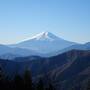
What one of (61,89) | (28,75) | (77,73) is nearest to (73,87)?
(61,89)

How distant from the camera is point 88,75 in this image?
18275 cm

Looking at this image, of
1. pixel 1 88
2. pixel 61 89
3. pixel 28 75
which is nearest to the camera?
pixel 1 88

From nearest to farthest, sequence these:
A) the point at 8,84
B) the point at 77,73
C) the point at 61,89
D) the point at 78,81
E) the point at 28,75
Result: 1. the point at 8,84
2. the point at 28,75
3. the point at 61,89
4. the point at 78,81
5. the point at 77,73

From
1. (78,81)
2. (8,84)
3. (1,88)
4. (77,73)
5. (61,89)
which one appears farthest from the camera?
(77,73)

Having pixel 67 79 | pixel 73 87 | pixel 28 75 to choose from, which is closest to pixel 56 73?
pixel 67 79

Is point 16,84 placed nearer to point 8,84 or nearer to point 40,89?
point 8,84

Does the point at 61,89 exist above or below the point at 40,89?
below

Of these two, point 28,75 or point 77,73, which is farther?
point 77,73

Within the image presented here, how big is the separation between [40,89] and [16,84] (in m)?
5.68

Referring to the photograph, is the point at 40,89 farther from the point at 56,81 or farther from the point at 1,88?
the point at 56,81

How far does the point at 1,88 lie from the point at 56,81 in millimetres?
132943

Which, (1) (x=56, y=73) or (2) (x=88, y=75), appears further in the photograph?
(1) (x=56, y=73)

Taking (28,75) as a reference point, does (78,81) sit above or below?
below

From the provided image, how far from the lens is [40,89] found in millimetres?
55562
